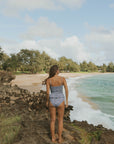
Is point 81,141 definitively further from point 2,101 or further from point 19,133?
point 2,101

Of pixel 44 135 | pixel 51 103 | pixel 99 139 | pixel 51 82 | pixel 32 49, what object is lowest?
pixel 99 139

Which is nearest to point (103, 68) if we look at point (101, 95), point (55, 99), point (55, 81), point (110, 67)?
point (110, 67)

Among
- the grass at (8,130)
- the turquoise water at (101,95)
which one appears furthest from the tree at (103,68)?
the grass at (8,130)

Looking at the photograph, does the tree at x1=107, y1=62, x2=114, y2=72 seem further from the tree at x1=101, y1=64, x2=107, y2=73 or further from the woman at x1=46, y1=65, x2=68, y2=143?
the woman at x1=46, y1=65, x2=68, y2=143

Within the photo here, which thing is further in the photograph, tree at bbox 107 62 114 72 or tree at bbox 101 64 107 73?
tree at bbox 101 64 107 73

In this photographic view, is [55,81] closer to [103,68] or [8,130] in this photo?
[8,130]

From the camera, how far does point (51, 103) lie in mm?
3609

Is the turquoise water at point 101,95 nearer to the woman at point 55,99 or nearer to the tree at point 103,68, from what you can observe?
the woman at point 55,99

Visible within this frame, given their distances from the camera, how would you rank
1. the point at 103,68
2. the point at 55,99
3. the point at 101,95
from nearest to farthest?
1. the point at 55,99
2. the point at 101,95
3. the point at 103,68

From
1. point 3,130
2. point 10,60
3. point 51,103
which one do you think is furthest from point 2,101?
point 10,60

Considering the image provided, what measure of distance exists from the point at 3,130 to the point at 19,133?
1.63 feet

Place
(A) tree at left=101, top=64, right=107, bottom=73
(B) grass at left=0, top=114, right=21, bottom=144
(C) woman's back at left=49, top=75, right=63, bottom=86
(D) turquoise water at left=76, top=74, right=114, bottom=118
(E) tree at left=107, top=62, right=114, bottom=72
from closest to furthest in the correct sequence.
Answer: (B) grass at left=0, top=114, right=21, bottom=144, (C) woman's back at left=49, top=75, right=63, bottom=86, (D) turquoise water at left=76, top=74, right=114, bottom=118, (E) tree at left=107, top=62, right=114, bottom=72, (A) tree at left=101, top=64, right=107, bottom=73

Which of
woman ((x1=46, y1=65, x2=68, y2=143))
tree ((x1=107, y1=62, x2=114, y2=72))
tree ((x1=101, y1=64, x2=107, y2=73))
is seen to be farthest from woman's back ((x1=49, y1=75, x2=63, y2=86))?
tree ((x1=107, y1=62, x2=114, y2=72))

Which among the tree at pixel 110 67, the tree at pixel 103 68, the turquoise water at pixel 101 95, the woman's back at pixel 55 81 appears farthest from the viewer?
the tree at pixel 103 68
